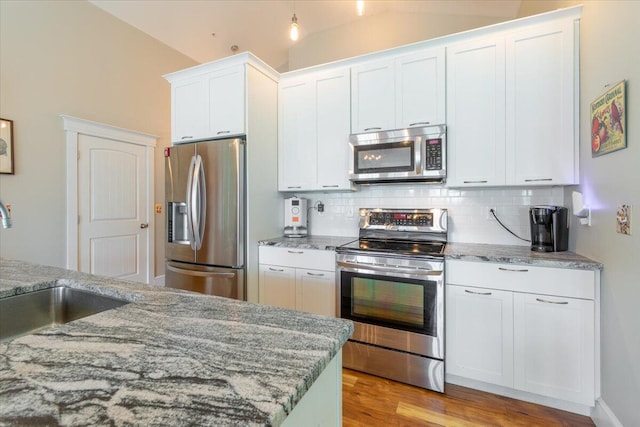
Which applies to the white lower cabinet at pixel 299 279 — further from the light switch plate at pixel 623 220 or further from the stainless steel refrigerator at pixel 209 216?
the light switch plate at pixel 623 220

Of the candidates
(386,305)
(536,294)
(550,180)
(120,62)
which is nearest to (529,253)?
(536,294)

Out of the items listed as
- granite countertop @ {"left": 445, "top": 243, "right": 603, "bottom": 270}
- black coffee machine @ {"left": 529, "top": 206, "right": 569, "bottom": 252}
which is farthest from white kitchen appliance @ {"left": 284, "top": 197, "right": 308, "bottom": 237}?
black coffee machine @ {"left": 529, "top": 206, "right": 569, "bottom": 252}

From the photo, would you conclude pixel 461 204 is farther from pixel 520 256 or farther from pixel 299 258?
pixel 299 258

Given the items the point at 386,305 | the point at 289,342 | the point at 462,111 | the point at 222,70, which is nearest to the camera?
the point at 289,342

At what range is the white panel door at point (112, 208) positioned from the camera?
343cm

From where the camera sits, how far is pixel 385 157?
257 cm

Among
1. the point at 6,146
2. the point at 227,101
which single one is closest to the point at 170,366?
the point at 227,101

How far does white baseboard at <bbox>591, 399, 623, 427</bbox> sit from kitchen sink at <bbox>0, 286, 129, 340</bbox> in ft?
7.78

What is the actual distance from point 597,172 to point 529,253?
60cm

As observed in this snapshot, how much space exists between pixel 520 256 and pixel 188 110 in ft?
9.89

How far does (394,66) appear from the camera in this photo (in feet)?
8.36

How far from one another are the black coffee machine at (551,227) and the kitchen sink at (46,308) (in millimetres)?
2414

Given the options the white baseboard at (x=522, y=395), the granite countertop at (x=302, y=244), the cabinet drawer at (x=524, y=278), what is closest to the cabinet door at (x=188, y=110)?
the granite countertop at (x=302, y=244)

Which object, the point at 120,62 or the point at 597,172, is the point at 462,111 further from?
the point at 120,62
